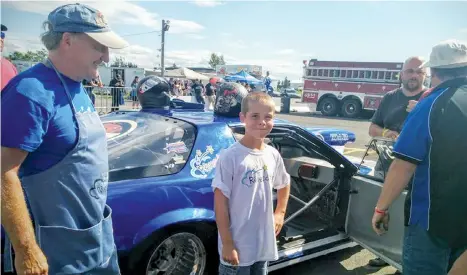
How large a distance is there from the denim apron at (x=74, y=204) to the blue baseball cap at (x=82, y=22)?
20 centimetres

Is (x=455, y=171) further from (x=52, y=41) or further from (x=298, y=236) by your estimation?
(x=52, y=41)

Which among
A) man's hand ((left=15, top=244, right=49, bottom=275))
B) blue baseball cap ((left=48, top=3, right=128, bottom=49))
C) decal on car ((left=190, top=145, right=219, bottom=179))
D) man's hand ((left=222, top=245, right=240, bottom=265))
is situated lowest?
man's hand ((left=222, top=245, right=240, bottom=265))

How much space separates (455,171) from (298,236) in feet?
5.38

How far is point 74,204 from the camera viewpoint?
63.4 inches

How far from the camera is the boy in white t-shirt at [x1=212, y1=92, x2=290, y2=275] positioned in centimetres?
199

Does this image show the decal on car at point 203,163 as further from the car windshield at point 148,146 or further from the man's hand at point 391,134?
the man's hand at point 391,134

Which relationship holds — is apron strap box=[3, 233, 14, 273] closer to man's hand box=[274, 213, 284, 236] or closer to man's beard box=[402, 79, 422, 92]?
man's hand box=[274, 213, 284, 236]

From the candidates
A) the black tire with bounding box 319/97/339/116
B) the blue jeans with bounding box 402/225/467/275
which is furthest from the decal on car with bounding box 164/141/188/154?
the black tire with bounding box 319/97/339/116

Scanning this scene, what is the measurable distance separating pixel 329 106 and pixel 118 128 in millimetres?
17739

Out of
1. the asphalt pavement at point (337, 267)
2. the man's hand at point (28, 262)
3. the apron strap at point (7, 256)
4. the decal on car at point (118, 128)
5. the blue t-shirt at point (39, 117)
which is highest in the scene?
the blue t-shirt at point (39, 117)

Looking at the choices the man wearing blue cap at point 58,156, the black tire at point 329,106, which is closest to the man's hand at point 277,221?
the man wearing blue cap at point 58,156

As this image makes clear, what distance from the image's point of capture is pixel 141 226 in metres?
2.26

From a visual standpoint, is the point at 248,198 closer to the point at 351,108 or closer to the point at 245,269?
the point at 245,269

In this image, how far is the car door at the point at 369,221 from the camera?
278cm
